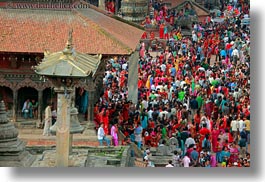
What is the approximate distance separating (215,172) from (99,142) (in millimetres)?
5542

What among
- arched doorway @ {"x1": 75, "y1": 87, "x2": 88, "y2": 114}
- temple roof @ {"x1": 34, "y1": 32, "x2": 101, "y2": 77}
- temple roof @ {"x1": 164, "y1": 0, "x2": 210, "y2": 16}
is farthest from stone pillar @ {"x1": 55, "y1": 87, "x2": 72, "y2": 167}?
temple roof @ {"x1": 164, "y1": 0, "x2": 210, "y2": 16}

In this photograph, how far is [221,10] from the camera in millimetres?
37781

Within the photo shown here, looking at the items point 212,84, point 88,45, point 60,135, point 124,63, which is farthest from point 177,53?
point 60,135

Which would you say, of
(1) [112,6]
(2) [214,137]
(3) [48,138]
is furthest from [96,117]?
(1) [112,6]

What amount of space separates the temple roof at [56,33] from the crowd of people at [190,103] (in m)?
1.57

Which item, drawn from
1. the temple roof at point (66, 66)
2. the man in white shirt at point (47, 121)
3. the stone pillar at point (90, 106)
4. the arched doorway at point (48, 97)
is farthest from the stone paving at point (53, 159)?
the arched doorway at point (48, 97)

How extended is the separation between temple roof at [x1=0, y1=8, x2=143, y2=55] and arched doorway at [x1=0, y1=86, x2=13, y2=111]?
4.27 feet

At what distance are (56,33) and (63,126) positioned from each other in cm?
546

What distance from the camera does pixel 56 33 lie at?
18.2 meters

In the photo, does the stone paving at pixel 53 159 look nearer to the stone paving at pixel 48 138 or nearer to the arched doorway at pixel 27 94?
the stone paving at pixel 48 138

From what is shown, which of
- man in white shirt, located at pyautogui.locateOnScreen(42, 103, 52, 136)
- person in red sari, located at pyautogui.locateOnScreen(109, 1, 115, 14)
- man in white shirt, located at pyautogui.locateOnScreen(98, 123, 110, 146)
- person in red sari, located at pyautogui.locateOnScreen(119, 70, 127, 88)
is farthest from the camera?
person in red sari, located at pyautogui.locateOnScreen(109, 1, 115, 14)

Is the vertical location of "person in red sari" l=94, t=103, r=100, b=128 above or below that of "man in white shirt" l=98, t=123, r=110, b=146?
above

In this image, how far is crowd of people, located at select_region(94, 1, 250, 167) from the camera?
16875 millimetres

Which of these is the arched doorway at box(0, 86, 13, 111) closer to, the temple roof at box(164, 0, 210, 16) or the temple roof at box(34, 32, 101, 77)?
the temple roof at box(34, 32, 101, 77)
